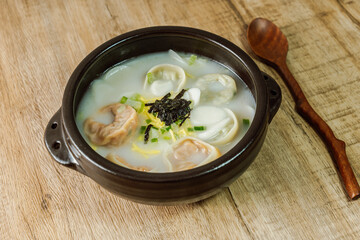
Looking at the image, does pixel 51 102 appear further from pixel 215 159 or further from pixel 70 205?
pixel 215 159

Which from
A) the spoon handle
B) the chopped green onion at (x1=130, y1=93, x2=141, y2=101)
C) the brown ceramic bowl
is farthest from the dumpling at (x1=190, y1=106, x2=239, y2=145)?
the spoon handle

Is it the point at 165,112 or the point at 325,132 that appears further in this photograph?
the point at 325,132

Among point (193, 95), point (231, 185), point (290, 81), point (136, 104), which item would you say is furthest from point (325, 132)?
point (136, 104)

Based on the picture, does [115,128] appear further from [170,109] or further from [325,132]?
[325,132]

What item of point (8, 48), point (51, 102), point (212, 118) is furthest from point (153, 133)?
point (8, 48)

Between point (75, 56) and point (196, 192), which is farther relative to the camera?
point (75, 56)

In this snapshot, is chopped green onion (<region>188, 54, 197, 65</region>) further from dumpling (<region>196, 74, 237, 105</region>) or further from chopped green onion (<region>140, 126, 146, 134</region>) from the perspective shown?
chopped green onion (<region>140, 126, 146, 134</region>)
